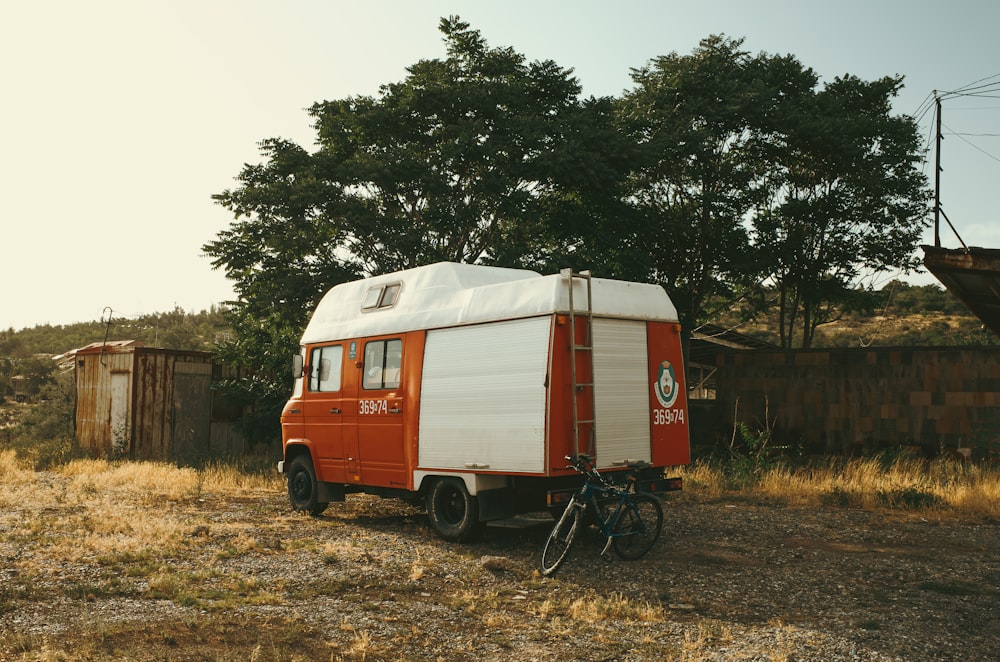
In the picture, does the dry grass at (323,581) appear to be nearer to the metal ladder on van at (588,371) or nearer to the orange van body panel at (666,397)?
the metal ladder on van at (588,371)

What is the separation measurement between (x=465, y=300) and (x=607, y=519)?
296cm

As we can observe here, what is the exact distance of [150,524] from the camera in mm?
10883

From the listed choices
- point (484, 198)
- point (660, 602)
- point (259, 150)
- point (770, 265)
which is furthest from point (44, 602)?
point (770, 265)

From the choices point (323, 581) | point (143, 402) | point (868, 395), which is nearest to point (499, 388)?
point (323, 581)

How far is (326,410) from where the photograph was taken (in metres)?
12.1

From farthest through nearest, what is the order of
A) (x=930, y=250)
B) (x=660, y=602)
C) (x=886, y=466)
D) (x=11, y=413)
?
(x=11, y=413) < (x=886, y=466) < (x=930, y=250) < (x=660, y=602)

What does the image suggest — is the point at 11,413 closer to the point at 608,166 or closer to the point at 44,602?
the point at 608,166

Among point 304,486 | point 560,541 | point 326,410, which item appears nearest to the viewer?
point 560,541

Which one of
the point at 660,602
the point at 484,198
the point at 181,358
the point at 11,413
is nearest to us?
the point at 660,602

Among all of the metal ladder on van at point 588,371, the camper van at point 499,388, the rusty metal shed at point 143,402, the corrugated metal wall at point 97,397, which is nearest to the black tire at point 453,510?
the camper van at point 499,388

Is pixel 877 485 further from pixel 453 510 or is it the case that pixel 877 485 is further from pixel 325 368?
pixel 325 368

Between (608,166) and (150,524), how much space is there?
1325 centimetres

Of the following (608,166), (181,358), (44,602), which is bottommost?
(44,602)

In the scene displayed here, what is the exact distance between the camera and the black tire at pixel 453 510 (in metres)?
9.81
